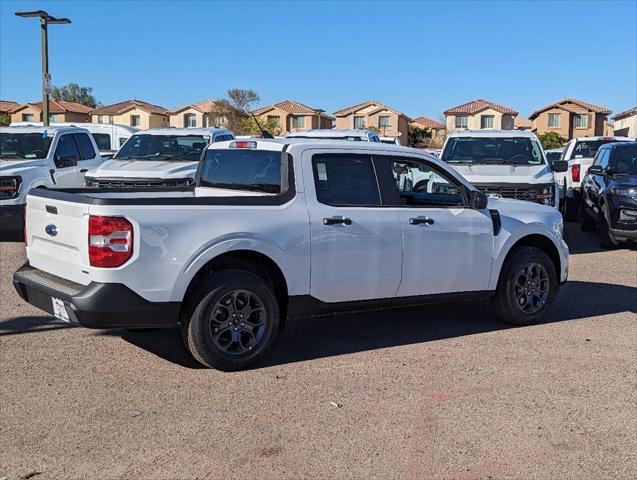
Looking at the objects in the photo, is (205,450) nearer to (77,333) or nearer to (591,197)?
(77,333)

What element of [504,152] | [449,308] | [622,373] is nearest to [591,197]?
[504,152]

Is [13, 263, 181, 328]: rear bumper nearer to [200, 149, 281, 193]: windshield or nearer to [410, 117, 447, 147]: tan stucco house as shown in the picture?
[200, 149, 281, 193]: windshield

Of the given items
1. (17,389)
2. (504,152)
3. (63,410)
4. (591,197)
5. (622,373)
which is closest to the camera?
(63,410)

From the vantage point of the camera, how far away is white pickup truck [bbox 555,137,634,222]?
16.6m

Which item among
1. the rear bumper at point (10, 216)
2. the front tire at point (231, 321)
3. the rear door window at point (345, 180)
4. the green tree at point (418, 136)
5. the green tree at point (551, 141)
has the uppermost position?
the green tree at point (418, 136)

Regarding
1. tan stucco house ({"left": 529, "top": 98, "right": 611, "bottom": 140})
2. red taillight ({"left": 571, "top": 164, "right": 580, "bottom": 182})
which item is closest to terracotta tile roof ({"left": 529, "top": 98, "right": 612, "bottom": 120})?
tan stucco house ({"left": 529, "top": 98, "right": 611, "bottom": 140})

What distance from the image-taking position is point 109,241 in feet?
17.6

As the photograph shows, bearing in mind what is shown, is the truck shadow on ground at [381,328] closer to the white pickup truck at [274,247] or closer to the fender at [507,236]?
the white pickup truck at [274,247]

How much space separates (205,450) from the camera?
14.6ft

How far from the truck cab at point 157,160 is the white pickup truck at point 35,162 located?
2.93 feet

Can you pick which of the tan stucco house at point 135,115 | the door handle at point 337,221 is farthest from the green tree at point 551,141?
the door handle at point 337,221

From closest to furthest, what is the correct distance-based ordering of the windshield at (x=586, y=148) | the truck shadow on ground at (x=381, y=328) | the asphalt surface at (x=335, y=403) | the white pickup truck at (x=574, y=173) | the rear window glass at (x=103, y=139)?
1. the asphalt surface at (x=335, y=403)
2. the truck shadow on ground at (x=381, y=328)
3. the white pickup truck at (x=574, y=173)
4. the windshield at (x=586, y=148)
5. the rear window glass at (x=103, y=139)

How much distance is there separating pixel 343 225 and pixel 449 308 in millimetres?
2543

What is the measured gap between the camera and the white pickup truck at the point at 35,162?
12141 millimetres
